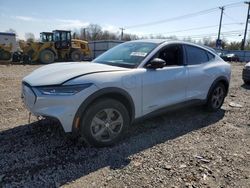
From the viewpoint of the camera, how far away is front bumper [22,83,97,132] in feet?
12.1

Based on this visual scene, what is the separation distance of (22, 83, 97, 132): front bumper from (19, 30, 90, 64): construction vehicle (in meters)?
19.7

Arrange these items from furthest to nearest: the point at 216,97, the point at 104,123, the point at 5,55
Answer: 1. the point at 5,55
2. the point at 216,97
3. the point at 104,123

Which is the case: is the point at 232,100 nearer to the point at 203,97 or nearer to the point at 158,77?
the point at 203,97

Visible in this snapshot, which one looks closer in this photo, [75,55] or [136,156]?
[136,156]

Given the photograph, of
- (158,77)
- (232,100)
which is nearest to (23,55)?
(232,100)

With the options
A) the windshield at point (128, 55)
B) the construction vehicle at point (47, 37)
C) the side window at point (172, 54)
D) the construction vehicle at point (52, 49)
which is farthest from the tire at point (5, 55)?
the side window at point (172, 54)

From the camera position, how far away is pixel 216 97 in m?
6.39

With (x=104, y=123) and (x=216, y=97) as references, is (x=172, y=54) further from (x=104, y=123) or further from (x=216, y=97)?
(x=104, y=123)

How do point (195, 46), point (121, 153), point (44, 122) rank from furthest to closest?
point (195, 46) → point (44, 122) → point (121, 153)

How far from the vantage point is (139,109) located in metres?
4.50

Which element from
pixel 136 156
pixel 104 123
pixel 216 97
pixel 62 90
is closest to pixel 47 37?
pixel 216 97

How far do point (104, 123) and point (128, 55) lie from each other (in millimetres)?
1408

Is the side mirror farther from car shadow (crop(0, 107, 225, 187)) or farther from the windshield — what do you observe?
car shadow (crop(0, 107, 225, 187))

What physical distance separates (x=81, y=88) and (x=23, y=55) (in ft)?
68.1
